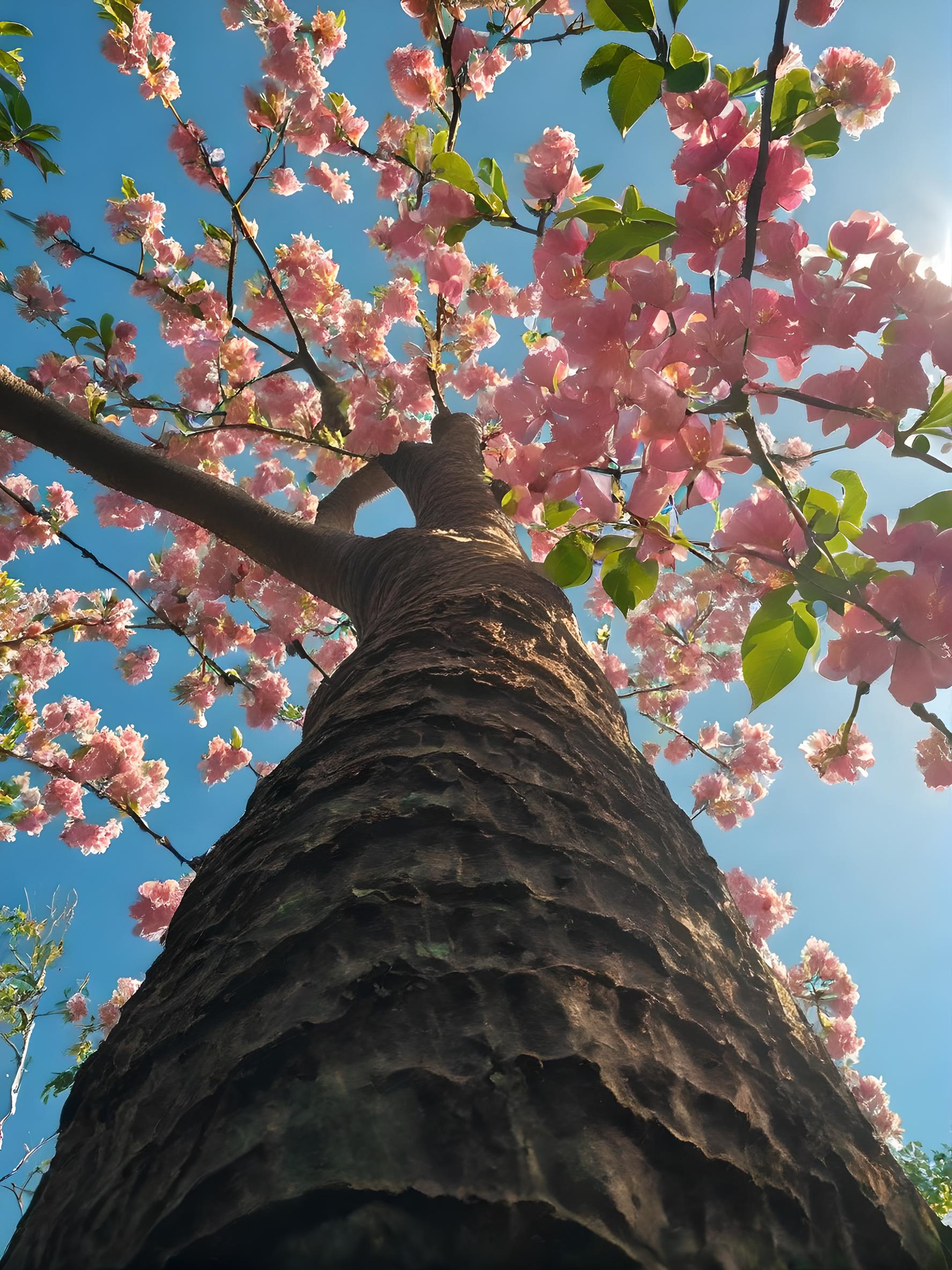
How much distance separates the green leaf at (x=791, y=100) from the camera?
3.22ft

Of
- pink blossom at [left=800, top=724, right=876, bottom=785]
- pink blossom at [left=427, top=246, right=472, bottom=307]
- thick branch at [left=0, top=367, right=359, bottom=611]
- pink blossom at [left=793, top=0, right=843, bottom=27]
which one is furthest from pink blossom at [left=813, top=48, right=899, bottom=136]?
thick branch at [left=0, top=367, right=359, bottom=611]

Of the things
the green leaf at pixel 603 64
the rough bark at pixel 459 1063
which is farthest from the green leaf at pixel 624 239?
the rough bark at pixel 459 1063

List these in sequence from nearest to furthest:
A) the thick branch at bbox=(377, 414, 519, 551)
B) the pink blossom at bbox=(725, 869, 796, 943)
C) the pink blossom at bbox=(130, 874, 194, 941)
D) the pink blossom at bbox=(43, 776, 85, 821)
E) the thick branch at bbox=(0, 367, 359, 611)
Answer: the thick branch at bbox=(377, 414, 519, 551)
the thick branch at bbox=(0, 367, 359, 611)
the pink blossom at bbox=(130, 874, 194, 941)
the pink blossom at bbox=(725, 869, 796, 943)
the pink blossom at bbox=(43, 776, 85, 821)

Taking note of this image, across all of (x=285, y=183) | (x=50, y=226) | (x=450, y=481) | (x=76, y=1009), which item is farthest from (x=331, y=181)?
(x=76, y=1009)

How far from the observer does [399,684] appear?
2.99 ft

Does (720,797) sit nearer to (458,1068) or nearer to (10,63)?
(458,1068)

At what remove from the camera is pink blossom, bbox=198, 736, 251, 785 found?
4336 mm

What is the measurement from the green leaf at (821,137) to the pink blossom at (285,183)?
3789 millimetres

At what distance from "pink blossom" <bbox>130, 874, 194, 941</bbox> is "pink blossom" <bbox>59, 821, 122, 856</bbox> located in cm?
144

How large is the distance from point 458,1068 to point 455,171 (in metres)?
1.28

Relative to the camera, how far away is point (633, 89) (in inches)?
35.1

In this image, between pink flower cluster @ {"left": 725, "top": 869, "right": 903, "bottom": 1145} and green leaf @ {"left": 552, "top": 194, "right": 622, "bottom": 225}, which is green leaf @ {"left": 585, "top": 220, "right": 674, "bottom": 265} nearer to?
green leaf @ {"left": 552, "top": 194, "right": 622, "bottom": 225}

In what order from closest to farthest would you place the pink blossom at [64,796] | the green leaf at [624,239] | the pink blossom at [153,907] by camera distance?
the green leaf at [624,239], the pink blossom at [153,907], the pink blossom at [64,796]

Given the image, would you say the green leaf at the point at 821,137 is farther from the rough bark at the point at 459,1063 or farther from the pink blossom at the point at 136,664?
the pink blossom at the point at 136,664
